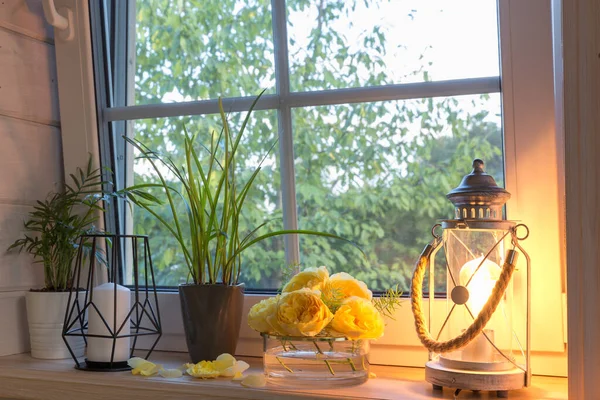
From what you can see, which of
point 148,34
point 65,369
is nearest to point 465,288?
point 65,369

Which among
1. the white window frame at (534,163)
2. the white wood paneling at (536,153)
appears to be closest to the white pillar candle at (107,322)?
the white window frame at (534,163)

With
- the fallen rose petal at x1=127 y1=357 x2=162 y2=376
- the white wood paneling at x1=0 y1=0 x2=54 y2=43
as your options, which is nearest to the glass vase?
the fallen rose petal at x1=127 y1=357 x2=162 y2=376

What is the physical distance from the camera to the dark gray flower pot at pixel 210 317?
4.39ft

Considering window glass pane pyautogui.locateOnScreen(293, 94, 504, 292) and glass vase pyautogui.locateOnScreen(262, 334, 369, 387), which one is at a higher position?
window glass pane pyautogui.locateOnScreen(293, 94, 504, 292)

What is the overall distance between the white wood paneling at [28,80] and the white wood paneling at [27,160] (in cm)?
3

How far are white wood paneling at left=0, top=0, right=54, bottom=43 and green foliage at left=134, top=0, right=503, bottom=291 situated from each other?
0.72 ft

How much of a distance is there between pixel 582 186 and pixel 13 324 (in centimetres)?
118

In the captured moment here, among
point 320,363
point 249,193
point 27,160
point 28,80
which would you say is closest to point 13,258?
point 27,160

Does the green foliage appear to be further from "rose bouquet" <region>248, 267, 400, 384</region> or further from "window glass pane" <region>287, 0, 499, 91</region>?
"rose bouquet" <region>248, 267, 400, 384</region>

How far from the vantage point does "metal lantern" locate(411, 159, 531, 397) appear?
1.09 metres

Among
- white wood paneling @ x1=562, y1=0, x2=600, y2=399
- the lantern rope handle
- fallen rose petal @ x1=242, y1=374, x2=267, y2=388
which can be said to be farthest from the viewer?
fallen rose petal @ x1=242, y1=374, x2=267, y2=388

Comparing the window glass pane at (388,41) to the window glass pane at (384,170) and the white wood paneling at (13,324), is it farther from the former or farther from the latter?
the white wood paneling at (13,324)

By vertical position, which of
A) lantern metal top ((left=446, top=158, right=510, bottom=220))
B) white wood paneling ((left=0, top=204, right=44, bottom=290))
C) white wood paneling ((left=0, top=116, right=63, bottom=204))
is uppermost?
white wood paneling ((left=0, top=116, right=63, bottom=204))

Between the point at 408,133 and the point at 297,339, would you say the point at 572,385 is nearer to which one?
the point at 297,339
